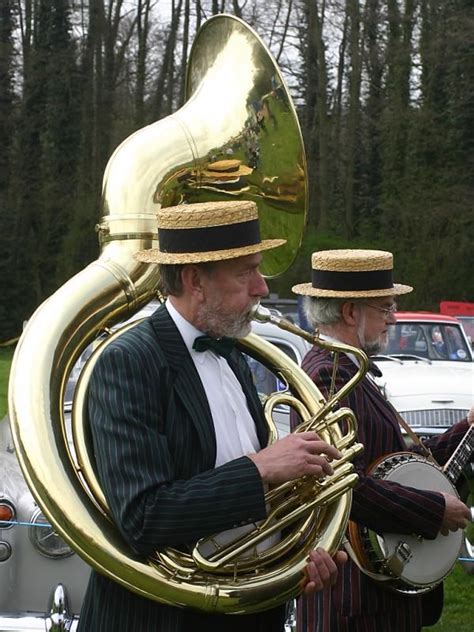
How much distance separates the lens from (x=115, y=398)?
7.07 feet

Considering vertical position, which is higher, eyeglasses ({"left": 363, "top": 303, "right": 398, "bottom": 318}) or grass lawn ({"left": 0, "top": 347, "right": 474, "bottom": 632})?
eyeglasses ({"left": 363, "top": 303, "right": 398, "bottom": 318})

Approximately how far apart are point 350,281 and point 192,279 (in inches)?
35.2

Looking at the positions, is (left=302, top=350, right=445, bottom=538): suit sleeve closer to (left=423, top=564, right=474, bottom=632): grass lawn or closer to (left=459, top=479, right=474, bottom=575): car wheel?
(left=459, top=479, right=474, bottom=575): car wheel

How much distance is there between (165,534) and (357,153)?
25.7 m

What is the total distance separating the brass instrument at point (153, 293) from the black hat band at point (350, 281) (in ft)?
0.44

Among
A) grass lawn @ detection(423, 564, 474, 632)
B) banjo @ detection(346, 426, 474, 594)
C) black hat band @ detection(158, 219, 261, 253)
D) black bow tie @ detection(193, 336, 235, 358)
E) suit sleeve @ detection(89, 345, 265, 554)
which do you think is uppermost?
black hat band @ detection(158, 219, 261, 253)

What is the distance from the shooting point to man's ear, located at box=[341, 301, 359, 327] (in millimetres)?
3090

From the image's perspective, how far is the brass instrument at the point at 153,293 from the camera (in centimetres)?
215

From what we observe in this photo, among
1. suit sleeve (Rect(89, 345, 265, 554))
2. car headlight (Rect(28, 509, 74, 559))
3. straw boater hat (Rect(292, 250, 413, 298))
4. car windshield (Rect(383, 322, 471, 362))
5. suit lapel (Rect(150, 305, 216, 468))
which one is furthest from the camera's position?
car windshield (Rect(383, 322, 471, 362))

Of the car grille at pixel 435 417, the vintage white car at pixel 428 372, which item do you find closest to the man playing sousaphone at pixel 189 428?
the vintage white car at pixel 428 372

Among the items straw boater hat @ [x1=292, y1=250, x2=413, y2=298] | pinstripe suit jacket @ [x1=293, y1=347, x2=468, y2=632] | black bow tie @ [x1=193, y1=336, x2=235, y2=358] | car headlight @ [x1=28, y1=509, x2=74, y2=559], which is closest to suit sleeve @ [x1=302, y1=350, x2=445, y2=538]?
pinstripe suit jacket @ [x1=293, y1=347, x2=468, y2=632]

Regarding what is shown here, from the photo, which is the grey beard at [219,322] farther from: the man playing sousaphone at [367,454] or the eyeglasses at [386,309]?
the eyeglasses at [386,309]

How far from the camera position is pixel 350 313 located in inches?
122

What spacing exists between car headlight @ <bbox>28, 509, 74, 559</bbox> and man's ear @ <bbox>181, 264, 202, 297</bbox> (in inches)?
80.7
